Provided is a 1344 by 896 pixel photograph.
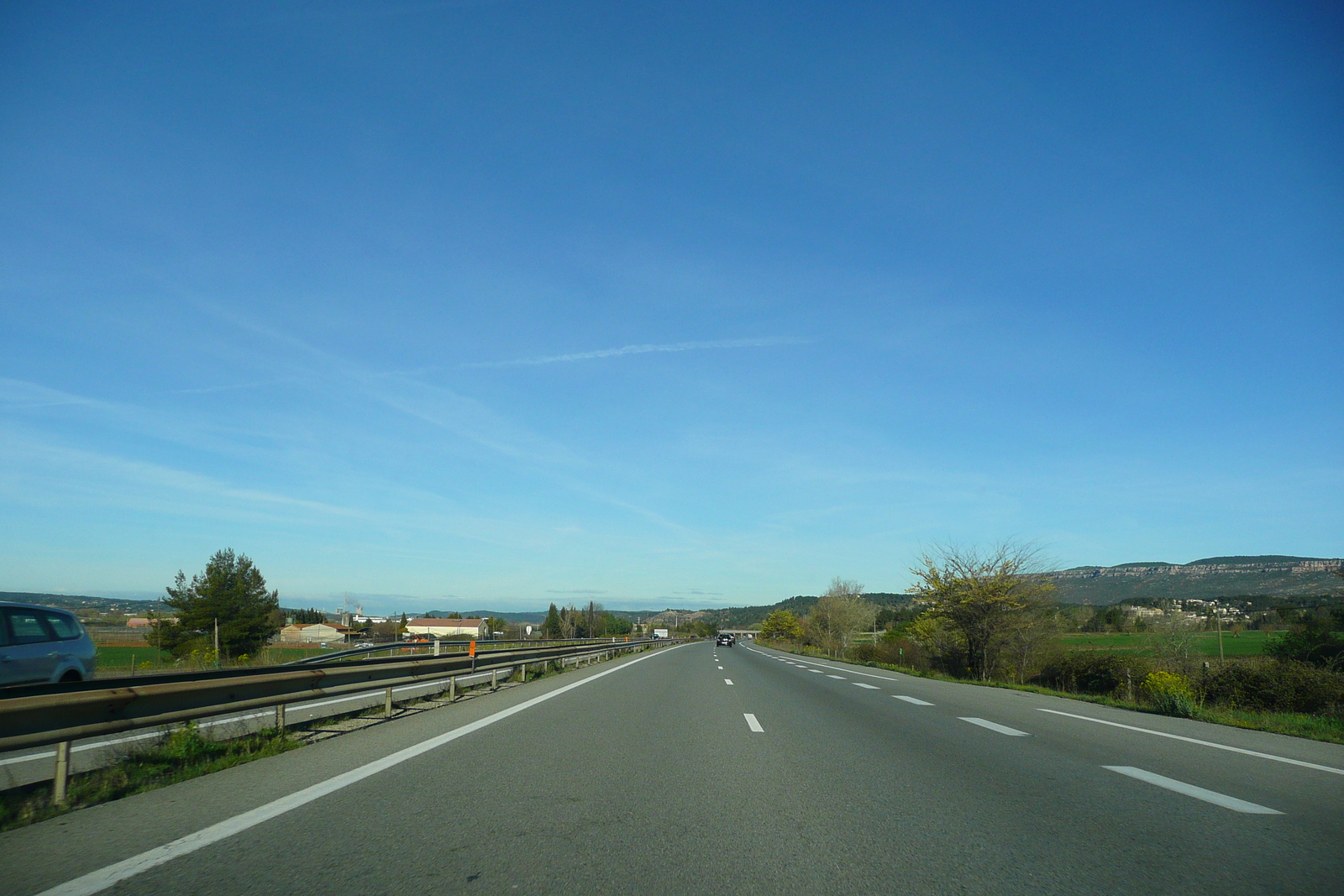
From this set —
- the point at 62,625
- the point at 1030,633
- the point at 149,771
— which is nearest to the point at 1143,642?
the point at 1030,633

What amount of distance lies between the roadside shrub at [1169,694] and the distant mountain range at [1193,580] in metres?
14.3

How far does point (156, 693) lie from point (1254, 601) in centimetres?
5421

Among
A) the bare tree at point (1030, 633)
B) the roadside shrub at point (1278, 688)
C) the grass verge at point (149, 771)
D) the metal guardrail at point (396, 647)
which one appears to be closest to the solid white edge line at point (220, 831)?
the grass verge at point (149, 771)

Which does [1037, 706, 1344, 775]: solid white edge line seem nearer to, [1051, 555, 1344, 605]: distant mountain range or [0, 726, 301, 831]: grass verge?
[0, 726, 301, 831]: grass verge

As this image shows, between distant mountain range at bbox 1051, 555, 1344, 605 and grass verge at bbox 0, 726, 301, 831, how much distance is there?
112ft

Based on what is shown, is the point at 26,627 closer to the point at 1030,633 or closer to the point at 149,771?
the point at 149,771

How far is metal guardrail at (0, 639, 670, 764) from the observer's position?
19.2 feet

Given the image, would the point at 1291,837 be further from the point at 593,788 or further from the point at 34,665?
the point at 34,665

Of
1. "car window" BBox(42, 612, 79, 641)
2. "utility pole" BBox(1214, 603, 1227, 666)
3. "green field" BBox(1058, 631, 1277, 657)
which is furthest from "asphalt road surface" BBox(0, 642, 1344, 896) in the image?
"green field" BBox(1058, 631, 1277, 657)

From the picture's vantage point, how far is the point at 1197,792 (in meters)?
6.91

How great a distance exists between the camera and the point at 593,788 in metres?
6.93

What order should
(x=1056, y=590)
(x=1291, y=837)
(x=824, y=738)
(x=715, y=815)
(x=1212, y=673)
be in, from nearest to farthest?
1. (x=1291, y=837)
2. (x=715, y=815)
3. (x=824, y=738)
4. (x=1212, y=673)
5. (x=1056, y=590)

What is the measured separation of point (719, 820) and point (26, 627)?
11.6 meters

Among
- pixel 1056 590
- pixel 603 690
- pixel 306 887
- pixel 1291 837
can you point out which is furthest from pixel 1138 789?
pixel 1056 590
